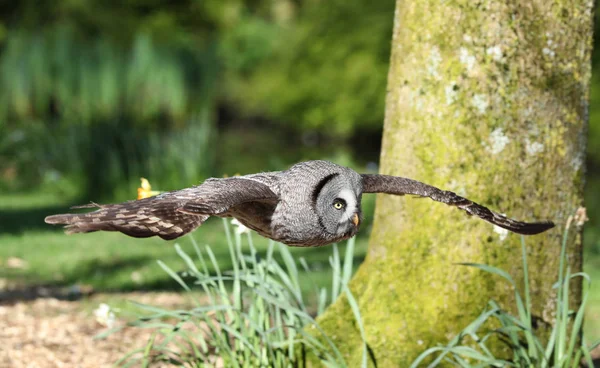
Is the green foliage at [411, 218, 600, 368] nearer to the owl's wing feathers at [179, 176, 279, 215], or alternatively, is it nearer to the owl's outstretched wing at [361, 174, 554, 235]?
the owl's outstretched wing at [361, 174, 554, 235]

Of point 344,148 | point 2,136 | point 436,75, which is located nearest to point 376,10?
point 344,148

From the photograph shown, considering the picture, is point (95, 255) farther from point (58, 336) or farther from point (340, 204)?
point (340, 204)

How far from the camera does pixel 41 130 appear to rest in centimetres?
1155

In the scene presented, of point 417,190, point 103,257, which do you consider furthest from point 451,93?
point 103,257

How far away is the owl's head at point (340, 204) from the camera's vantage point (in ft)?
8.38

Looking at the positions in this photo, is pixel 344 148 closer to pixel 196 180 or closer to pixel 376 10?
pixel 376 10

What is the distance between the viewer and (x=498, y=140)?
3.61 metres

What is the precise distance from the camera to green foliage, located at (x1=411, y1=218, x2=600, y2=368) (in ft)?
10.8

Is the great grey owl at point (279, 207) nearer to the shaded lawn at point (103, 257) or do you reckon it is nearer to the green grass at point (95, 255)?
the shaded lawn at point (103, 257)

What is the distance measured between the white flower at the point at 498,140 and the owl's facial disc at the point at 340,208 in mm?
1245

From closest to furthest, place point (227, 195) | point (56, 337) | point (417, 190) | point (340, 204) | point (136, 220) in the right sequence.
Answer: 1. point (136, 220)
2. point (227, 195)
3. point (340, 204)
4. point (417, 190)
5. point (56, 337)

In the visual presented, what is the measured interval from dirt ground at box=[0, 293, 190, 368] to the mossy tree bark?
1.38m

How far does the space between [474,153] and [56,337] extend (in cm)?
260

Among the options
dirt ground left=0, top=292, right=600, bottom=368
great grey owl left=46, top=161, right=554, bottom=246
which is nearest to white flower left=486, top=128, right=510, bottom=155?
great grey owl left=46, top=161, right=554, bottom=246
